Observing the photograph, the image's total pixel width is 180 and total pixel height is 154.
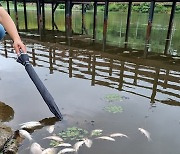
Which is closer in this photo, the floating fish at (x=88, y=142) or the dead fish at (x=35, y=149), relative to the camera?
the dead fish at (x=35, y=149)

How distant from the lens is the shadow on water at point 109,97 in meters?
4.27

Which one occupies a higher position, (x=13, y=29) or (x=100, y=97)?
(x=13, y=29)

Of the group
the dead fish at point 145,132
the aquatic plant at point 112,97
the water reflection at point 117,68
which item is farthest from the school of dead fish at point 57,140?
the water reflection at point 117,68

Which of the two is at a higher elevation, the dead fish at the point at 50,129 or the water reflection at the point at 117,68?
the water reflection at the point at 117,68

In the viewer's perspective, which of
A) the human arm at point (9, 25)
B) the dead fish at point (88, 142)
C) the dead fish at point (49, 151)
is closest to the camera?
the human arm at point (9, 25)

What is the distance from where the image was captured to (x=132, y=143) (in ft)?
13.6

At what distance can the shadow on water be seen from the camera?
14.0 ft

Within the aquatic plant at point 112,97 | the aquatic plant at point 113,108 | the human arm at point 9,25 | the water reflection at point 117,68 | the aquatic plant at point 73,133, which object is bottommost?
the aquatic plant at point 73,133

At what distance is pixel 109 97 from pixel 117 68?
2.50 meters

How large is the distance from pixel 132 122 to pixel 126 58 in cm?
523

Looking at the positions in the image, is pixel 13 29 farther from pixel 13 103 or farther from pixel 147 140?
pixel 147 140

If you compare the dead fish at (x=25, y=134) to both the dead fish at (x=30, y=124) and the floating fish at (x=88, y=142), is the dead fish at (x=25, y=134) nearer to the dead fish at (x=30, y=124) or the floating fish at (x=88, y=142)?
the dead fish at (x=30, y=124)

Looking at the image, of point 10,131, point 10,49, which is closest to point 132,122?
point 10,131

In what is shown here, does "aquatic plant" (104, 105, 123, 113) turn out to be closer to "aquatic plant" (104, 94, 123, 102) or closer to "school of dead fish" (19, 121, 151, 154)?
"aquatic plant" (104, 94, 123, 102)
